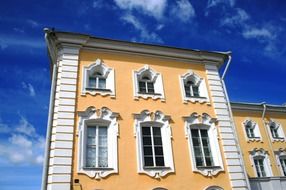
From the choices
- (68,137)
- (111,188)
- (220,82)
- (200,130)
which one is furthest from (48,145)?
(220,82)

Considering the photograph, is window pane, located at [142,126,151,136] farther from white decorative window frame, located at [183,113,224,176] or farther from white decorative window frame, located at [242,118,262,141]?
white decorative window frame, located at [242,118,262,141]

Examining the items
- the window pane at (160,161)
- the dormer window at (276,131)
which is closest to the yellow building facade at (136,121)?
the window pane at (160,161)

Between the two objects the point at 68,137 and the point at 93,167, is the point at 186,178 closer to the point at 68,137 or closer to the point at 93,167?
the point at 93,167

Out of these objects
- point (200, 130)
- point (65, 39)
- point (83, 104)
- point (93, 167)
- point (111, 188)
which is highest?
point (65, 39)

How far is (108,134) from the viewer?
10453 mm

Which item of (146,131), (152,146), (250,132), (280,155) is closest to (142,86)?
(146,131)

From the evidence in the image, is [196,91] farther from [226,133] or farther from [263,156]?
[263,156]

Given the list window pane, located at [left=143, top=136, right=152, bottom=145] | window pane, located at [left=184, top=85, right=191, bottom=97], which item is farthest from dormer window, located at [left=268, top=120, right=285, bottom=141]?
window pane, located at [left=143, top=136, right=152, bottom=145]

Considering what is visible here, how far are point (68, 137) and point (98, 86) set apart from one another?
2875mm

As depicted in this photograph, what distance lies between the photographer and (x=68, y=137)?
973 centimetres

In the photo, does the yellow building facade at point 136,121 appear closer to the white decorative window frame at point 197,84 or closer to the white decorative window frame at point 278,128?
the white decorative window frame at point 197,84

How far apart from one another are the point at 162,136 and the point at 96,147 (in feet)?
9.65

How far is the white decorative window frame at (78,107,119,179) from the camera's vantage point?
30.9 ft

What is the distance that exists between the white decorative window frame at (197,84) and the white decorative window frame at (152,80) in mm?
1137
